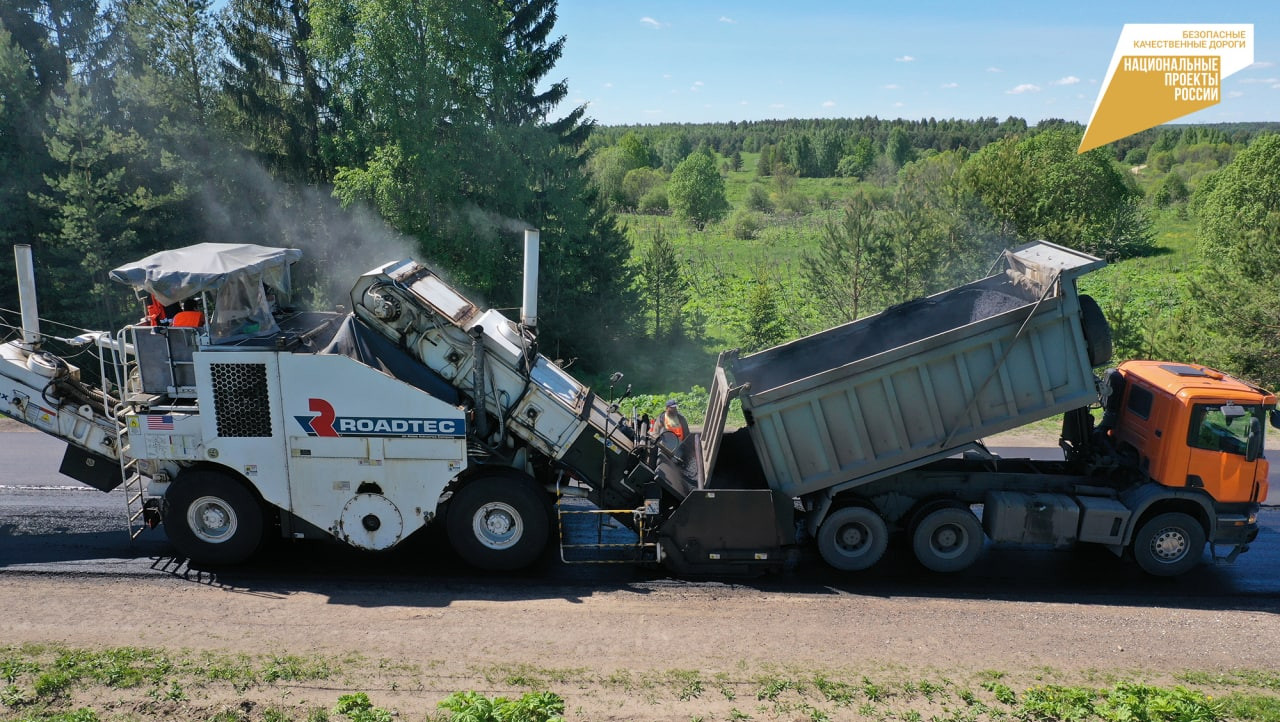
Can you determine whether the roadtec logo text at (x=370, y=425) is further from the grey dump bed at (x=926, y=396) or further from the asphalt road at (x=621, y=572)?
the grey dump bed at (x=926, y=396)

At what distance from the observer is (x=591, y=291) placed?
82.7ft

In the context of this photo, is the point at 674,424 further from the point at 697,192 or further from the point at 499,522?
the point at 697,192

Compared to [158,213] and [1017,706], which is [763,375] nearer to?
[1017,706]

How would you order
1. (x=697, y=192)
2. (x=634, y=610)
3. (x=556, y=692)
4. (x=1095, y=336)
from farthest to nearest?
(x=697, y=192), (x=1095, y=336), (x=634, y=610), (x=556, y=692)

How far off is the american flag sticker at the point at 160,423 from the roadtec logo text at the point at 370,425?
4.92 feet

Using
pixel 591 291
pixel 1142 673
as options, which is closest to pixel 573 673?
pixel 1142 673

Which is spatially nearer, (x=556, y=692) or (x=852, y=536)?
(x=556, y=692)

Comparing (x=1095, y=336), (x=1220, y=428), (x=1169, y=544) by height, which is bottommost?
(x=1169, y=544)

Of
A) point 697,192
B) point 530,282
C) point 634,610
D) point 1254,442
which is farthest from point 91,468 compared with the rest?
point 697,192

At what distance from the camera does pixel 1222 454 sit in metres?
9.27

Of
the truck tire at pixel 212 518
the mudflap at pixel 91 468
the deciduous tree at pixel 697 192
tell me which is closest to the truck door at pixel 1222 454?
the truck tire at pixel 212 518

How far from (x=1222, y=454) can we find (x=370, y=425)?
367 inches

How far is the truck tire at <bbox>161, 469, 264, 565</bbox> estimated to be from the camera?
9.45m

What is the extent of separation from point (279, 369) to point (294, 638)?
9.12 feet
